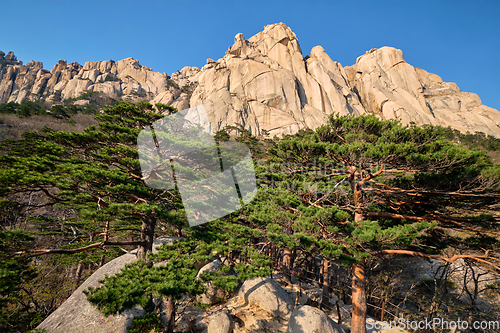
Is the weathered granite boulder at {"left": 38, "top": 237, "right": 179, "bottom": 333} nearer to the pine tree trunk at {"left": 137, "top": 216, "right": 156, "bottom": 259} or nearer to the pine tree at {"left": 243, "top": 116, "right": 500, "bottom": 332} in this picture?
the pine tree trunk at {"left": 137, "top": 216, "right": 156, "bottom": 259}

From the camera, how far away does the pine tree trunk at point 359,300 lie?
6.27m

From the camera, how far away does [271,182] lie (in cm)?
942

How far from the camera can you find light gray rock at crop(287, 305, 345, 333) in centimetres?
599

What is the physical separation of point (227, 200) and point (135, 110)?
5014 mm

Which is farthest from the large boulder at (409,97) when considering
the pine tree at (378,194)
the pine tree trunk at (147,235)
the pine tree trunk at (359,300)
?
the pine tree trunk at (147,235)

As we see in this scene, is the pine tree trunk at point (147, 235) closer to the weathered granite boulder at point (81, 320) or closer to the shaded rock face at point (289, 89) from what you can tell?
the weathered granite boulder at point (81, 320)

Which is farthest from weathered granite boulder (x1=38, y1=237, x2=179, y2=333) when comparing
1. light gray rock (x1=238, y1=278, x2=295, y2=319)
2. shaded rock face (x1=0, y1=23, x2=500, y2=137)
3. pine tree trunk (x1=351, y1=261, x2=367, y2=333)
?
shaded rock face (x1=0, y1=23, x2=500, y2=137)

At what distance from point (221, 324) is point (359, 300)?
172 inches

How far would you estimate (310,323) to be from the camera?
6.05m

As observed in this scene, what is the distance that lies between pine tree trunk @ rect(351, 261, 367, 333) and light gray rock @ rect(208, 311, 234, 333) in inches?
152

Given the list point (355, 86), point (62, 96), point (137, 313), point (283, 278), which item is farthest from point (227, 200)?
point (62, 96)

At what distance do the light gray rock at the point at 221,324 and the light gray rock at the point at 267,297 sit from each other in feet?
4.88

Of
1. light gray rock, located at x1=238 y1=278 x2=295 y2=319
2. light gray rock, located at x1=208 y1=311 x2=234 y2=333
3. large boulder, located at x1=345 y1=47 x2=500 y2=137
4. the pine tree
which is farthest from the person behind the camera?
large boulder, located at x1=345 y1=47 x2=500 y2=137

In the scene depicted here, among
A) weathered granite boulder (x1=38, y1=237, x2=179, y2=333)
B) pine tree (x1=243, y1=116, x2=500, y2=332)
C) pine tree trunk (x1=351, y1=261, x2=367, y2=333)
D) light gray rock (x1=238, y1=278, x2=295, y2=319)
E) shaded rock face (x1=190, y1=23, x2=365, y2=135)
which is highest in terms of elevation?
shaded rock face (x1=190, y1=23, x2=365, y2=135)
